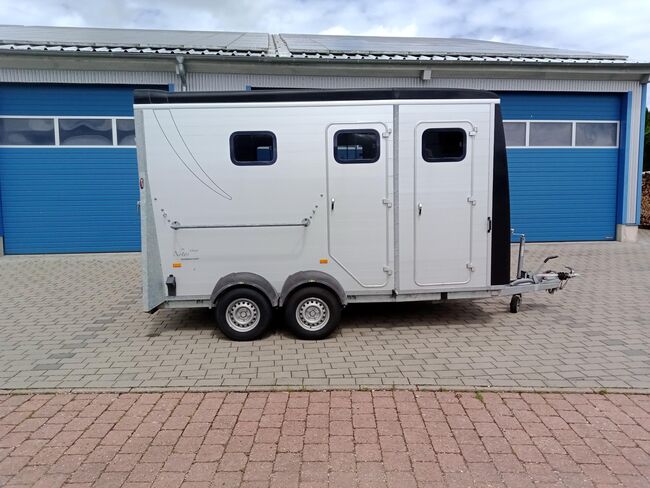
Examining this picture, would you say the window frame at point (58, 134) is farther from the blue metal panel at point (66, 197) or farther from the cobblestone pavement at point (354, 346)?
the cobblestone pavement at point (354, 346)

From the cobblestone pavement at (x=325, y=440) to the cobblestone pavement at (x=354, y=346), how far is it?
343mm

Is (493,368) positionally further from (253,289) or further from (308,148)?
(308,148)

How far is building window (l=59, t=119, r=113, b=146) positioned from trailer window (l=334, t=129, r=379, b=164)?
7.86 meters

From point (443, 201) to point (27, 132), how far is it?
1007cm

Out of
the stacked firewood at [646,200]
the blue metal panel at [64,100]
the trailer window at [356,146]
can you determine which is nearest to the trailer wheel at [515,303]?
the trailer window at [356,146]

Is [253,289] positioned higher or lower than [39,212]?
lower

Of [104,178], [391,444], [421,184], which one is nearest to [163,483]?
[391,444]

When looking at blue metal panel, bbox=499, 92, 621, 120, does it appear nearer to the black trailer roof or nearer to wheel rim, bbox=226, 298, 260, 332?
the black trailer roof

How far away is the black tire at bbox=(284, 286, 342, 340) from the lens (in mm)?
5629

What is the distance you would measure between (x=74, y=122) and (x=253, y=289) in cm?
824

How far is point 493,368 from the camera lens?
478 cm

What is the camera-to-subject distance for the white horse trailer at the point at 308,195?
18.2 ft

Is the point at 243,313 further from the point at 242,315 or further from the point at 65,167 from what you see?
the point at 65,167

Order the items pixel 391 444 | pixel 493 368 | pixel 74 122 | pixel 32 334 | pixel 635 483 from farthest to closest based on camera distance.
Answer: pixel 74 122 < pixel 32 334 < pixel 493 368 < pixel 391 444 < pixel 635 483
